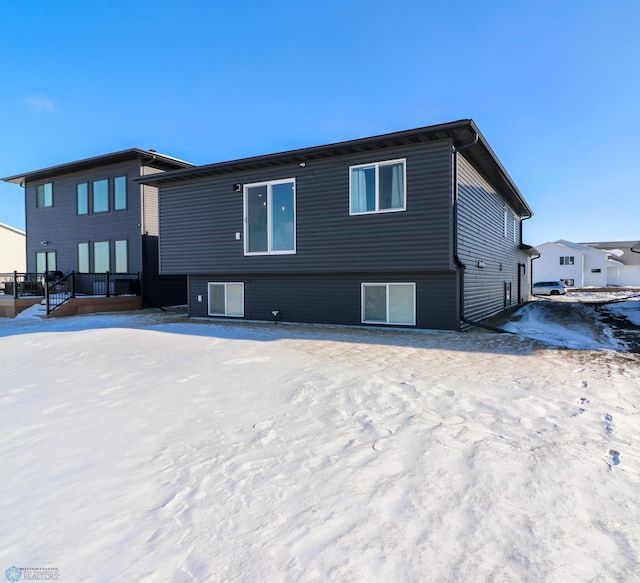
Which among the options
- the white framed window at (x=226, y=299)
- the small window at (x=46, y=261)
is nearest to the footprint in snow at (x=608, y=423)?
the white framed window at (x=226, y=299)

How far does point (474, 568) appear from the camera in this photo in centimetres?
188

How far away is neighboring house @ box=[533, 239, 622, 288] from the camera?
1622 inches

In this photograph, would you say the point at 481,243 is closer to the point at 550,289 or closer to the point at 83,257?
the point at 83,257

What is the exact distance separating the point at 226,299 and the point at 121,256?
23.2ft

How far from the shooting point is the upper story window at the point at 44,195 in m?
19.4

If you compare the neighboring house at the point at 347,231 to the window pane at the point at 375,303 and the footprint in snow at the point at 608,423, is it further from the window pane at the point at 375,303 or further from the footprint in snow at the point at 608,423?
the footprint in snow at the point at 608,423

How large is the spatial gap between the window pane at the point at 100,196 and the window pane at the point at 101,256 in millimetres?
1524

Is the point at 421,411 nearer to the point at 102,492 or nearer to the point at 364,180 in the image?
the point at 102,492

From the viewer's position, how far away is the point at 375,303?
422 inches

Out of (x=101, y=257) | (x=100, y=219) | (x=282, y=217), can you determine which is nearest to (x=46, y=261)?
(x=101, y=257)

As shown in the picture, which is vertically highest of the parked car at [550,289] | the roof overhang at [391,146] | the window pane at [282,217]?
the roof overhang at [391,146]

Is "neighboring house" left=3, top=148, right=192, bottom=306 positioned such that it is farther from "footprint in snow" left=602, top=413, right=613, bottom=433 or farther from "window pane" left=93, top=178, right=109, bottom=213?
"footprint in snow" left=602, top=413, right=613, bottom=433

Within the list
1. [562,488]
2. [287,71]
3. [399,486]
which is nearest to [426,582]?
[399,486]

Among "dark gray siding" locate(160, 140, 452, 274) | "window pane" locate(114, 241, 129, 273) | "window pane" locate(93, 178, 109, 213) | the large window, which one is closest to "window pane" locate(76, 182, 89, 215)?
"window pane" locate(93, 178, 109, 213)
